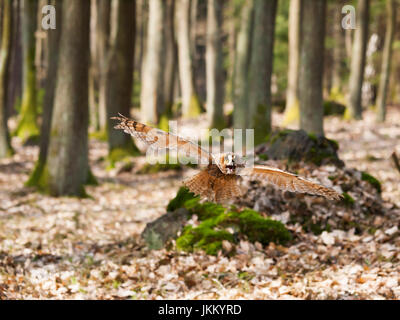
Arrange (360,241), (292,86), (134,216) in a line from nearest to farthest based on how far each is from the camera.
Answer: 1. (360,241)
2. (134,216)
3. (292,86)

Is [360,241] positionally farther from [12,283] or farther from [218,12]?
[218,12]

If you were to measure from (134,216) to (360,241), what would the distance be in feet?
14.8

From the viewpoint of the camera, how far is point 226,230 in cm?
694

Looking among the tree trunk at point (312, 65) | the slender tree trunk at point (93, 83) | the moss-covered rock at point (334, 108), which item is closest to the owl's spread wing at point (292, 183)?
the tree trunk at point (312, 65)

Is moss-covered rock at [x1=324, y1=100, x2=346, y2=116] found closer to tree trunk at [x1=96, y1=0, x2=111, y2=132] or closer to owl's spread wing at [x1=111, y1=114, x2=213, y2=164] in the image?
tree trunk at [x1=96, y1=0, x2=111, y2=132]

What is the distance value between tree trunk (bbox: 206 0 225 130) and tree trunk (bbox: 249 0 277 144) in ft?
17.0

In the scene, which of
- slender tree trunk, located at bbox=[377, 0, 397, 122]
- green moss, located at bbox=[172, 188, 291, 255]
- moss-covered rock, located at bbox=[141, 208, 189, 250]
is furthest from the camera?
slender tree trunk, located at bbox=[377, 0, 397, 122]

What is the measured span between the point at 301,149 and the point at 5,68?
1077 centimetres

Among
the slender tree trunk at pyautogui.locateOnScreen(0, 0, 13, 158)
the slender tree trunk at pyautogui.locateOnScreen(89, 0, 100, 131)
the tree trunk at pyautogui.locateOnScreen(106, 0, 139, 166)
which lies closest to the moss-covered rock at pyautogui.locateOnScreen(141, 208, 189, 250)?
the tree trunk at pyautogui.locateOnScreen(106, 0, 139, 166)

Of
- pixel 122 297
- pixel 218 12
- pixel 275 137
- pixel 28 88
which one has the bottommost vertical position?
pixel 122 297

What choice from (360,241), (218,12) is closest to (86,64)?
(360,241)

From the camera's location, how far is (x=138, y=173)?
13.7 m

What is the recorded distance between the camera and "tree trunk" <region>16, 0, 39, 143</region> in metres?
17.8
